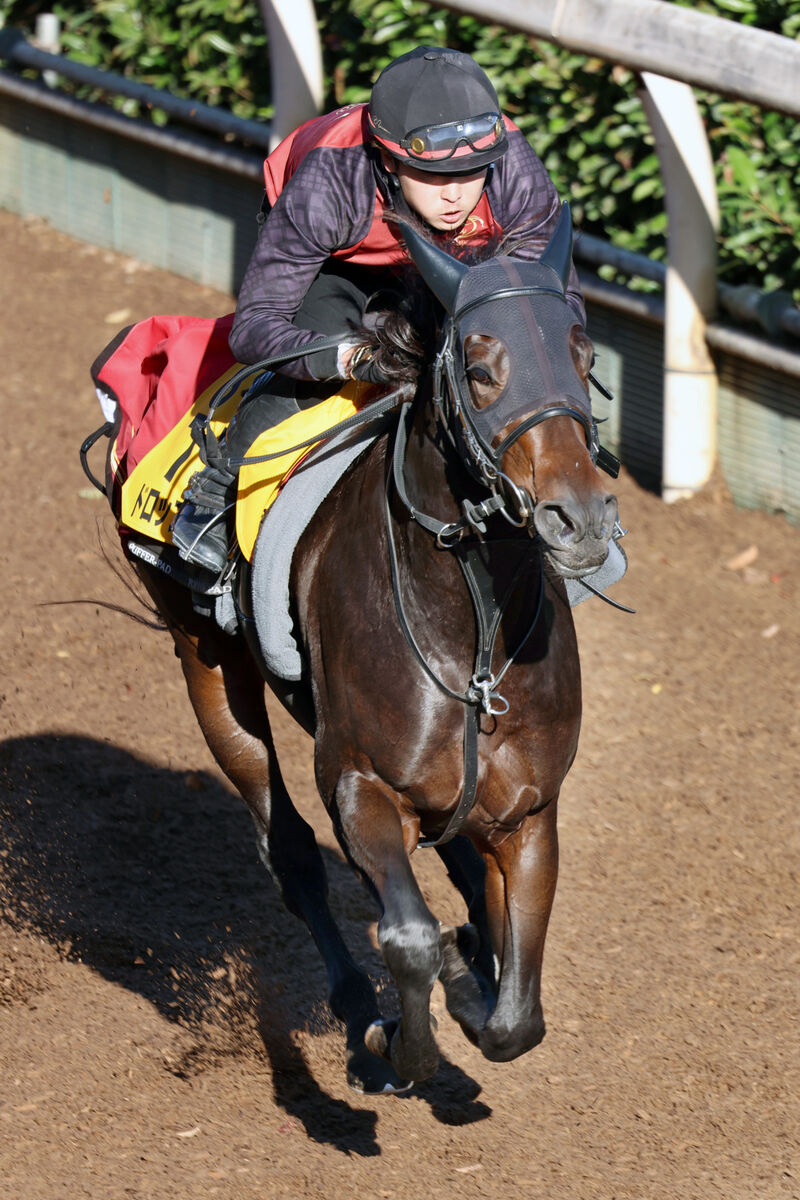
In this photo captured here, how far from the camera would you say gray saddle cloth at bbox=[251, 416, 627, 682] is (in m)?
4.11

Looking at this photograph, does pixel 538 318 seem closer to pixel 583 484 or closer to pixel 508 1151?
pixel 583 484

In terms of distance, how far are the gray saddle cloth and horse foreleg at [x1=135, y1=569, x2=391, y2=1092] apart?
91cm

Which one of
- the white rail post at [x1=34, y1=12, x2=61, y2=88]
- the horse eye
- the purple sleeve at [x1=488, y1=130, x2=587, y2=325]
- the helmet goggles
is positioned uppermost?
the helmet goggles

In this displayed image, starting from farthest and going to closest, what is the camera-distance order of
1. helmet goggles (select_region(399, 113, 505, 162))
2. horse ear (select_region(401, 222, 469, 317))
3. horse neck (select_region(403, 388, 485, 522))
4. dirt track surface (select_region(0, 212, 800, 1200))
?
dirt track surface (select_region(0, 212, 800, 1200)) → helmet goggles (select_region(399, 113, 505, 162)) → horse neck (select_region(403, 388, 485, 522)) → horse ear (select_region(401, 222, 469, 317))

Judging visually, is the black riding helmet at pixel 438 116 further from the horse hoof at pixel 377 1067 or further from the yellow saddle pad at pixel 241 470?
the horse hoof at pixel 377 1067

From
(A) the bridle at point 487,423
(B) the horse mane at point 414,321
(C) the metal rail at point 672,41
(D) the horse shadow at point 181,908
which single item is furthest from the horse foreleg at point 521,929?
(C) the metal rail at point 672,41

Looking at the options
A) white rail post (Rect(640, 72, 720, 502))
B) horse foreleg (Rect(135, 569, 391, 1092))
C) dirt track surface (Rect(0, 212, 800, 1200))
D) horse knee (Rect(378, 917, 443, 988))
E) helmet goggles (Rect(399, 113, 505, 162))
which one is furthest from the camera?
white rail post (Rect(640, 72, 720, 502))

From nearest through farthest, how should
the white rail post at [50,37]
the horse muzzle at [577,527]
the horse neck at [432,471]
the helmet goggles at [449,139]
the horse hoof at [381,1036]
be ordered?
the horse muzzle at [577,527], the horse neck at [432,471], the helmet goggles at [449,139], the horse hoof at [381,1036], the white rail post at [50,37]

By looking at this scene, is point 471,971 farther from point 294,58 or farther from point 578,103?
point 294,58

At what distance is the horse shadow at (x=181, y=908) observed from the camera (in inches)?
192

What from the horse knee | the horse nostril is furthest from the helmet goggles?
the horse knee

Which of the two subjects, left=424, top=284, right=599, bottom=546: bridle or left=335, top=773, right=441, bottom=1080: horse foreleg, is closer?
left=424, top=284, right=599, bottom=546: bridle

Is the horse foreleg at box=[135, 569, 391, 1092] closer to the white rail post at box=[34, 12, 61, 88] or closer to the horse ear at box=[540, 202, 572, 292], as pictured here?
the horse ear at box=[540, 202, 572, 292]

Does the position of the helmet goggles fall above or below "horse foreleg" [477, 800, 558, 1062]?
above
